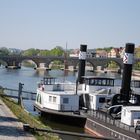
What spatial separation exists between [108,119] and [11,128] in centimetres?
907

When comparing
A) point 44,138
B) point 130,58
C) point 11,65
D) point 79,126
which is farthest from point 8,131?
point 11,65

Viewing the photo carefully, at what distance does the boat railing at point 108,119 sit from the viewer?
24.8 metres

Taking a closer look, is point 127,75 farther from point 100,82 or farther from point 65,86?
point 65,86

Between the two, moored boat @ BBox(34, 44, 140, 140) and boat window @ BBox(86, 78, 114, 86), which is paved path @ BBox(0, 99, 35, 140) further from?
boat window @ BBox(86, 78, 114, 86)

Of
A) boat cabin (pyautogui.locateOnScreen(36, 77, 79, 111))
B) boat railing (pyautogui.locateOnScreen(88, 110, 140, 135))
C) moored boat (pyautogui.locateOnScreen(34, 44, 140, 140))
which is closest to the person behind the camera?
boat railing (pyautogui.locateOnScreen(88, 110, 140, 135))

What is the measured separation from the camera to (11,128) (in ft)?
66.9

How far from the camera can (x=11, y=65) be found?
461 feet

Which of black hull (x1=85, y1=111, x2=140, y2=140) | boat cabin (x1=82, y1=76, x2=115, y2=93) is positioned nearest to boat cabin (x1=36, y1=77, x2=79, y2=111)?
boat cabin (x1=82, y1=76, x2=115, y2=93)

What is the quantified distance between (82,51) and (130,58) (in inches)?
354

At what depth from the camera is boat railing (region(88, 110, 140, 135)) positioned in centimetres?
2485

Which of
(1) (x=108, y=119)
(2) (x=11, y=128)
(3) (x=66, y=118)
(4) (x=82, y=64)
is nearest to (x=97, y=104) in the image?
(3) (x=66, y=118)

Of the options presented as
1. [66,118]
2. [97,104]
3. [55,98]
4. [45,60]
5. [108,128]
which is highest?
[45,60]

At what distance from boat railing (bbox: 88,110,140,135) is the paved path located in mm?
6291

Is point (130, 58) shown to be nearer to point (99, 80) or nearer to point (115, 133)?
point (99, 80)
